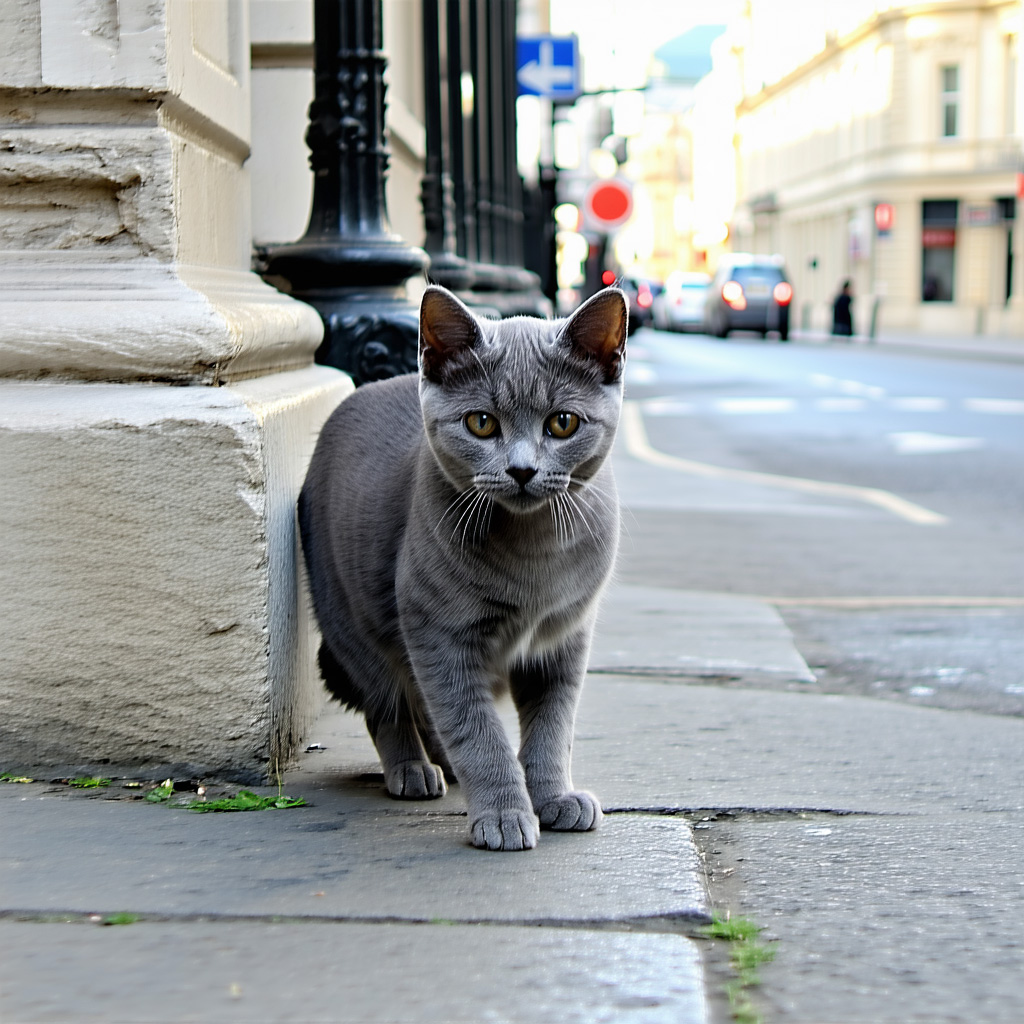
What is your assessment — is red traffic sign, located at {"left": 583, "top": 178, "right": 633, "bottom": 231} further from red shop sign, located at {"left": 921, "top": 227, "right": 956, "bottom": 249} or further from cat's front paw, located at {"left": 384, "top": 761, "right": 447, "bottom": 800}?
red shop sign, located at {"left": 921, "top": 227, "right": 956, "bottom": 249}

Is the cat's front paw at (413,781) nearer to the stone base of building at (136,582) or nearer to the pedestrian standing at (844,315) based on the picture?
Answer: the stone base of building at (136,582)

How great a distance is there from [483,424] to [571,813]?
2.22 feet

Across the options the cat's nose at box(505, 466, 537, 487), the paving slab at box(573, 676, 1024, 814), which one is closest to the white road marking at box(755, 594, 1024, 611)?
the paving slab at box(573, 676, 1024, 814)

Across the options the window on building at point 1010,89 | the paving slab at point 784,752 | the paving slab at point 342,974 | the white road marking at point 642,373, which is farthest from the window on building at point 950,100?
the paving slab at point 342,974

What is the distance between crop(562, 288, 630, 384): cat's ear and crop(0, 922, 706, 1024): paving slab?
3.33ft

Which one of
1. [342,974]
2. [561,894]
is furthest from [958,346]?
[342,974]

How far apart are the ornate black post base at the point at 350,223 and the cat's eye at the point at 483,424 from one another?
156 cm

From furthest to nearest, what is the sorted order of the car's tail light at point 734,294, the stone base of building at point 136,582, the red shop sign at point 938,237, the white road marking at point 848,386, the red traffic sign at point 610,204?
the red shop sign at point 938,237 < the car's tail light at point 734,294 < the red traffic sign at point 610,204 < the white road marking at point 848,386 < the stone base of building at point 136,582

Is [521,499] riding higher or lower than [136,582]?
higher

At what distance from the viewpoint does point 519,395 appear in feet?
7.89

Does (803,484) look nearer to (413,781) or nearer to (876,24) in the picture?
(413,781)

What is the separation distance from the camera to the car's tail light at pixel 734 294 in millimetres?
35125

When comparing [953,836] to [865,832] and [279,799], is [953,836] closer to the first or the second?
[865,832]

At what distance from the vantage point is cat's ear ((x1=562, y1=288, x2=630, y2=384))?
2457 mm
